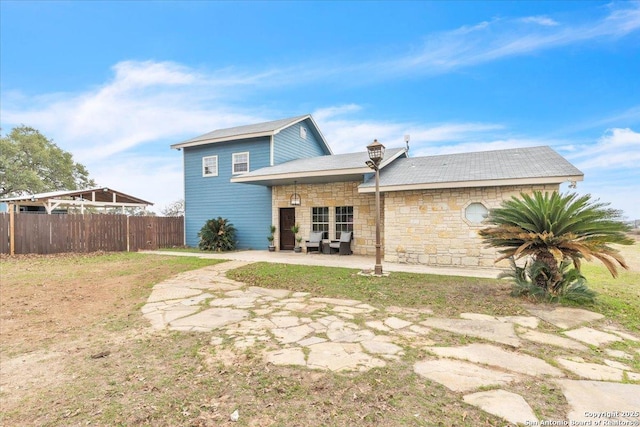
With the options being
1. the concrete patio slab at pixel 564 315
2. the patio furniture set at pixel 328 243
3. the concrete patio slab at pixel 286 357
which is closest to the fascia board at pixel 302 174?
the patio furniture set at pixel 328 243

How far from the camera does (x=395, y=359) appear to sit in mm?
2793

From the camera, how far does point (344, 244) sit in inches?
451

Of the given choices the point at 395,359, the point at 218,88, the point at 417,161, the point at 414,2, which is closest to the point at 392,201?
the point at 417,161

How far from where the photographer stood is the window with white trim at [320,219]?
12359mm

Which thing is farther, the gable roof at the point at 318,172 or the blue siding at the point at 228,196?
the blue siding at the point at 228,196

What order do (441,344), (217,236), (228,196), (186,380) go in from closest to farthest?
(186,380) → (441,344) → (217,236) → (228,196)

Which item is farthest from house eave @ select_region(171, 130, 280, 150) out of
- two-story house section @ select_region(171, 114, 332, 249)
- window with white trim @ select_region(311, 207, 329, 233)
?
window with white trim @ select_region(311, 207, 329, 233)

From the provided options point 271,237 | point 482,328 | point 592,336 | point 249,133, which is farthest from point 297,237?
point 592,336

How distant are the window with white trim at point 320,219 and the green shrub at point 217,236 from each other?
3.69 m

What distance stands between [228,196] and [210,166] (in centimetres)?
181

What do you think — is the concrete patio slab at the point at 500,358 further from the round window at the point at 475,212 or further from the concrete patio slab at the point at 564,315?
the round window at the point at 475,212

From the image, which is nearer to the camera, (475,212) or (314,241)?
(475,212)

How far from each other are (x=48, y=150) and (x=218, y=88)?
2275 centimetres

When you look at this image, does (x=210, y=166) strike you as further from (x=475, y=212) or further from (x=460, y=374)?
(x=460, y=374)
